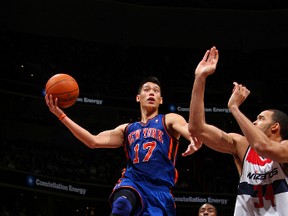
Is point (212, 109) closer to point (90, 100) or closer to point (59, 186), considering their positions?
point (90, 100)

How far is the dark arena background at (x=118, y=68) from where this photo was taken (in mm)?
21422

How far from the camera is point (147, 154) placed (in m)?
5.64

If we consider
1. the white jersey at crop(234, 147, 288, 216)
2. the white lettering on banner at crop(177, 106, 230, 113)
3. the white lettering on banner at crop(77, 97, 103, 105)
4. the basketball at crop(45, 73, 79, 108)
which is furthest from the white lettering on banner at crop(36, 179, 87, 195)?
the white jersey at crop(234, 147, 288, 216)

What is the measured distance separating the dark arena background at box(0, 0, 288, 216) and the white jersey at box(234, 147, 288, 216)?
1593 cm

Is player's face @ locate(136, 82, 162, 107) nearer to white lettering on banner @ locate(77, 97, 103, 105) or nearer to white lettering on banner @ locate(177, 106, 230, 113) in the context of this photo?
white lettering on banner @ locate(77, 97, 103, 105)

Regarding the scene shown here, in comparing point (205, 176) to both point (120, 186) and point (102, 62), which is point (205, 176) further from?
point (120, 186)

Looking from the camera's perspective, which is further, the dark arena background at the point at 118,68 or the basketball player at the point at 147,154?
the dark arena background at the point at 118,68

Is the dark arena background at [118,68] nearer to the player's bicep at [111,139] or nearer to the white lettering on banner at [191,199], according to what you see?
the white lettering on banner at [191,199]

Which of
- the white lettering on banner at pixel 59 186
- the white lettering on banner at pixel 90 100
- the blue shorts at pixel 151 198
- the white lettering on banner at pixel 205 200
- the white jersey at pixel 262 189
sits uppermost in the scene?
the white lettering on banner at pixel 90 100

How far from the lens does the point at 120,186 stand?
5422mm

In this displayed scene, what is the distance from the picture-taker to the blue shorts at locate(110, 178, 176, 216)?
17.4 feet

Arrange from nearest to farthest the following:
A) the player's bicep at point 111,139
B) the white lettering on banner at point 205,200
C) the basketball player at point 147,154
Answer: the basketball player at point 147,154
the player's bicep at point 111,139
the white lettering on banner at point 205,200

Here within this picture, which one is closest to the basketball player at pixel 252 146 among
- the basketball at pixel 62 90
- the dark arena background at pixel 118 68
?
the basketball at pixel 62 90

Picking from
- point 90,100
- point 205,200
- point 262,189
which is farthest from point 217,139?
point 90,100
